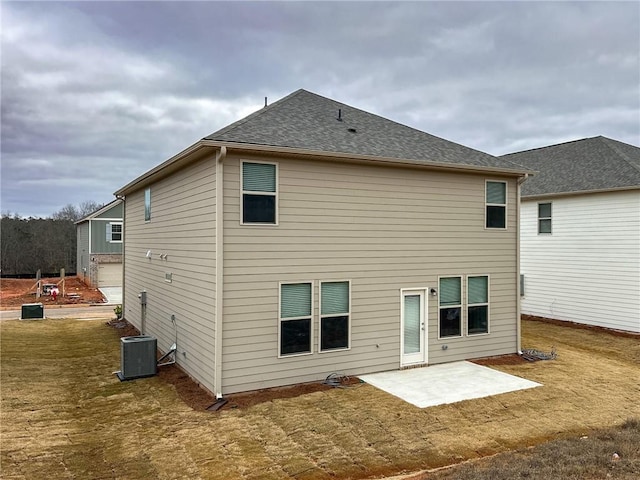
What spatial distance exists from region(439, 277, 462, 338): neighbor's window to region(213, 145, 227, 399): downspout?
511 cm

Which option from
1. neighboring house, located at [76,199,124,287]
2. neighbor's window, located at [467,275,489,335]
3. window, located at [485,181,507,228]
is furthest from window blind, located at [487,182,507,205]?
neighboring house, located at [76,199,124,287]

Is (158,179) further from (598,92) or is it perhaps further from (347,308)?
(598,92)

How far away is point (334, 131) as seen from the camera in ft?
31.9

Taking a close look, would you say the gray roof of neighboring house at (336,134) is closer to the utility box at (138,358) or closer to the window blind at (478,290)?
the window blind at (478,290)

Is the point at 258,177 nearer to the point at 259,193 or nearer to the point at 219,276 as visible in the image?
the point at 259,193

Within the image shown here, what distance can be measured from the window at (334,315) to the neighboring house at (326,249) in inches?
1.1

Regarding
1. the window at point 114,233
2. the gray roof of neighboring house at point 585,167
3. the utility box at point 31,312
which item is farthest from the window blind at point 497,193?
the window at point 114,233

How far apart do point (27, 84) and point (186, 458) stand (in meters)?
15.9

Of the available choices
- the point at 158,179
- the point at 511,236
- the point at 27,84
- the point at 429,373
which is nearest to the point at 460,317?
the point at 429,373

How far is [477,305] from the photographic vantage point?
10.6 m

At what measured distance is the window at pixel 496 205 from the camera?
10.9 metres

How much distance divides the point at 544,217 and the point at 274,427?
14.3 metres

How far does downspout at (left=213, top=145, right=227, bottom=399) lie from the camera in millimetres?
7613

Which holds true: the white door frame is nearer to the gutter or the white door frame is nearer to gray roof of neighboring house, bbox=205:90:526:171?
the gutter
